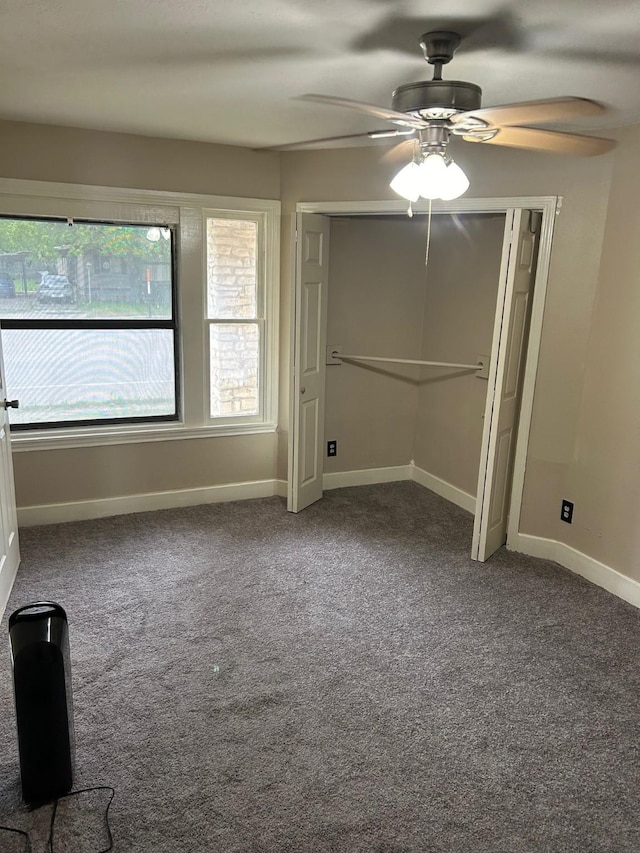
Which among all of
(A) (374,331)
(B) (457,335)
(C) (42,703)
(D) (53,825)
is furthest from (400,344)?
(D) (53,825)

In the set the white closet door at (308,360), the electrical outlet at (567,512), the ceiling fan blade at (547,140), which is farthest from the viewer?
the white closet door at (308,360)

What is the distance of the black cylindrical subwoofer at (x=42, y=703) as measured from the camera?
1.83 meters

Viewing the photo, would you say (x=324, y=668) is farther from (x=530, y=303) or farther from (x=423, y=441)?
(x=423, y=441)

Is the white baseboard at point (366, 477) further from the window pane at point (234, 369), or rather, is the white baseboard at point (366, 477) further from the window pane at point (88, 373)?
the window pane at point (88, 373)

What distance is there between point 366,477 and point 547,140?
10.1 feet

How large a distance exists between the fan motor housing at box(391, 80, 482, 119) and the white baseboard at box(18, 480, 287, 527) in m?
3.07

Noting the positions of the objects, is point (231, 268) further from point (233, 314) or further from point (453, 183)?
point (453, 183)

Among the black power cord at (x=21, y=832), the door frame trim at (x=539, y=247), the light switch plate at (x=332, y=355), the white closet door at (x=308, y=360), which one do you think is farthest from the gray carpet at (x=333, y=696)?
the light switch plate at (x=332, y=355)

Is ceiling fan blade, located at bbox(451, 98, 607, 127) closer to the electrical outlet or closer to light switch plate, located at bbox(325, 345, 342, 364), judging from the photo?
the electrical outlet

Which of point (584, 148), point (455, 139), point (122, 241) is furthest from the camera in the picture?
point (122, 241)

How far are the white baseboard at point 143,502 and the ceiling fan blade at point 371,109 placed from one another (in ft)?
9.65

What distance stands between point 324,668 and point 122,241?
9.27 feet

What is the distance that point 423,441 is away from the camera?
4.98 metres

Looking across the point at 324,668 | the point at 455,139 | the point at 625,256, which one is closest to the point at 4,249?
the point at 455,139
